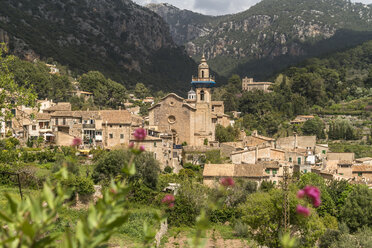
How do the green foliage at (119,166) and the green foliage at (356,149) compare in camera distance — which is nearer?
the green foliage at (119,166)

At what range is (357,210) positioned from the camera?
2648 centimetres

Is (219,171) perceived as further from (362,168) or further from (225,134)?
(225,134)

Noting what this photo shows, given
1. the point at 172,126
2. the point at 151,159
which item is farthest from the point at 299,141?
the point at 151,159

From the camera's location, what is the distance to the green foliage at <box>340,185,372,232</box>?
26.3 metres

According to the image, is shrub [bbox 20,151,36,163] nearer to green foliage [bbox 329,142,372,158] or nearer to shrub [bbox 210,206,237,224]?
shrub [bbox 210,206,237,224]

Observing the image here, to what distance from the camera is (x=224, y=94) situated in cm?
8375

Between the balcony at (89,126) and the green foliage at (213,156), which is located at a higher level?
the balcony at (89,126)

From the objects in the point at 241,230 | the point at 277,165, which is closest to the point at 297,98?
the point at 277,165

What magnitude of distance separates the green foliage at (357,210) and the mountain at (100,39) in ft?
238

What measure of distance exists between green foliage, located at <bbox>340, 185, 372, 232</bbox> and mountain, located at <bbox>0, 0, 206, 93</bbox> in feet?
238

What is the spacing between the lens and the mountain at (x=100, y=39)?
302ft

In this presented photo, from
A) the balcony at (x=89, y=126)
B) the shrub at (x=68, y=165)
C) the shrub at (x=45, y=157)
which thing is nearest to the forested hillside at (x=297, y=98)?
the balcony at (x=89, y=126)

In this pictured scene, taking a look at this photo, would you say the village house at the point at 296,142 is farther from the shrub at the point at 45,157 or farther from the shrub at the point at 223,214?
the shrub at the point at 45,157

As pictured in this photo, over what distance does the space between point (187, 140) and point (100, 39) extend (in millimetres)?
85471
